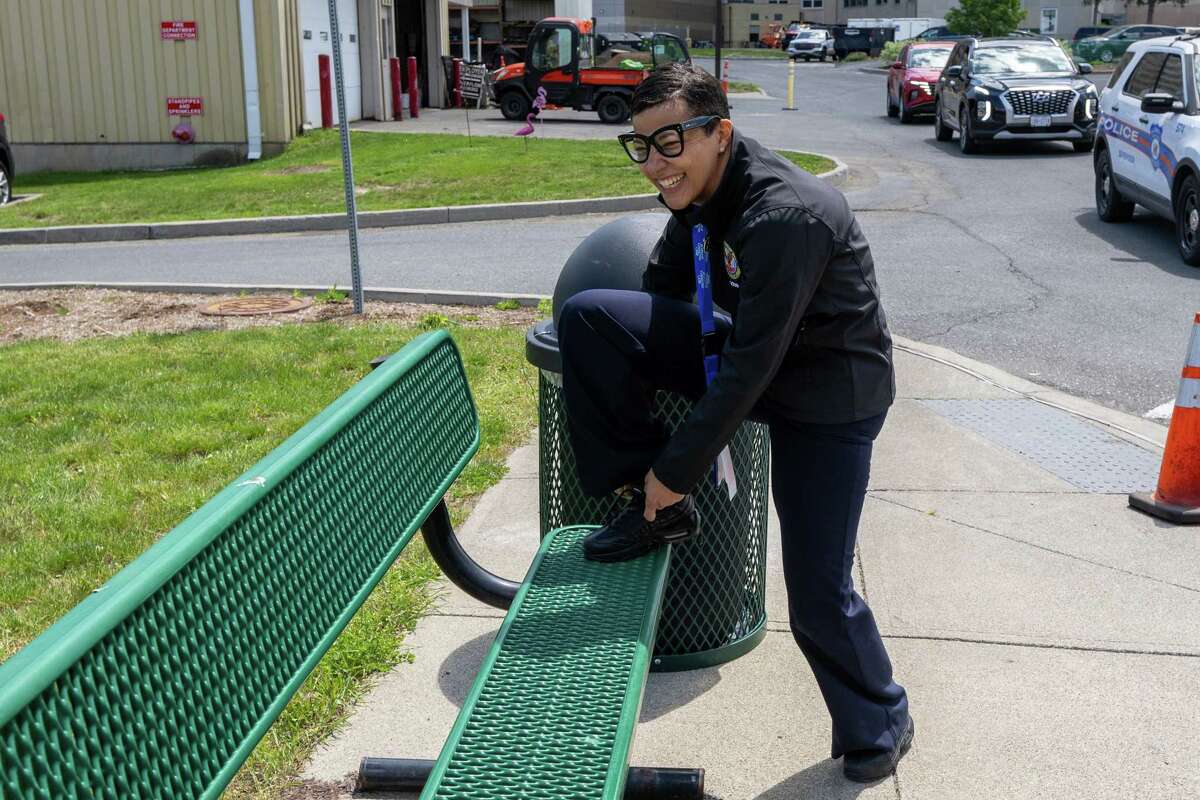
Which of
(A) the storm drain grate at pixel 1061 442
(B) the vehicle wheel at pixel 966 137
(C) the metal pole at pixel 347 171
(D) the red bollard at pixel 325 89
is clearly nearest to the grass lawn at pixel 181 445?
(C) the metal pole at pixel 347 171

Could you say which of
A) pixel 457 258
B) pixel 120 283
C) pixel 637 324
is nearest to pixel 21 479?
pixel 637 324

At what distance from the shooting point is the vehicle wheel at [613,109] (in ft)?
86.9

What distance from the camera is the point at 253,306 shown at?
930cm

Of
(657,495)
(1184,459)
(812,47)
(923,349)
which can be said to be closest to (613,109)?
(923,349)

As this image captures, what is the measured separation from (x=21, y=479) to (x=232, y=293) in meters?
4.69

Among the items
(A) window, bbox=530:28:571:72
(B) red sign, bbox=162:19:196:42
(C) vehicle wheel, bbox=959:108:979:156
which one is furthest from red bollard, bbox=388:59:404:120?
(C) vehicle wheel, bbox=959:108:979:156

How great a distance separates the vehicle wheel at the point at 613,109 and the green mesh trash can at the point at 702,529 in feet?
76.5

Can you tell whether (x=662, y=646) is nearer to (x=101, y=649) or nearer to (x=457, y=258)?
(x=101, y=649)

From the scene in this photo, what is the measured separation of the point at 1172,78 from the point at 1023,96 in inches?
295

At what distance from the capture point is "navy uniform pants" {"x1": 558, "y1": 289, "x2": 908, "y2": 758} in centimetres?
306

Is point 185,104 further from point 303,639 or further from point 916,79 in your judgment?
point 303,639

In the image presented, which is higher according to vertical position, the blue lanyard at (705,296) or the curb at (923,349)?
the blue lanyard at (705,296)

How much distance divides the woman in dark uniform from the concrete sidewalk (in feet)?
0.89

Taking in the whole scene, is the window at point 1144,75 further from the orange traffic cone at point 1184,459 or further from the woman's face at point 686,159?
the woman's face at point 686,159
